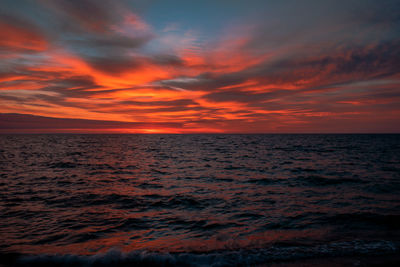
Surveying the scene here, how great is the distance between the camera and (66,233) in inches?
306

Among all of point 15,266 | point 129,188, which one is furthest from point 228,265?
point 129,188

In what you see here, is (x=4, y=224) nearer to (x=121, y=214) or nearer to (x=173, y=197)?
(x=121, y=214)

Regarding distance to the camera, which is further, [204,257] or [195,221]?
[195,221]

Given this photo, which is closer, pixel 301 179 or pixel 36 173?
pixel 301 179

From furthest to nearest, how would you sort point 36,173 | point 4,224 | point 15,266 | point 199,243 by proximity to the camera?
point 36,173 < point 4,224 < point 199,243 < point 15,266

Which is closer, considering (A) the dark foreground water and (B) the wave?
(B) the wave

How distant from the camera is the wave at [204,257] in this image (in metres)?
5.93

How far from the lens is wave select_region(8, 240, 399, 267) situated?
593cm

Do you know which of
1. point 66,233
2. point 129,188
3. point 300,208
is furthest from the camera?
point 129,188

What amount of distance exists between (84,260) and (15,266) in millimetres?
1646

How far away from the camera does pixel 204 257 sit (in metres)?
6.12

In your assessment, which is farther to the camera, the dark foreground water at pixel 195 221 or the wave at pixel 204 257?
the dark foreground water at pixel 195 221

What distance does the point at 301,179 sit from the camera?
17109mm

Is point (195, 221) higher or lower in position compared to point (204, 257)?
lower
